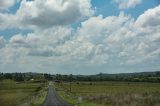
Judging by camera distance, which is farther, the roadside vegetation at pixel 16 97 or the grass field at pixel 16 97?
the roadside vegetation at pixel 16 97

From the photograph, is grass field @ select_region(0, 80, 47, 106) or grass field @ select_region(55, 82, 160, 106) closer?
grass field @ select_region(55, 82, 160, 106)

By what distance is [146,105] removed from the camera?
127ft

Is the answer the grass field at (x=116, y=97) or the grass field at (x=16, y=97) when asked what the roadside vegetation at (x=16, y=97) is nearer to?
the grass field at (x=16, y=97)

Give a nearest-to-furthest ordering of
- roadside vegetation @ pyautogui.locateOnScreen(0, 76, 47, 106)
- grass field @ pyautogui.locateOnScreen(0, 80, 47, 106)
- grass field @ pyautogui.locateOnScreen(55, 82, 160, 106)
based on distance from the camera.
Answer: grass field @ pyautogui.locateOnScreen(55, 82, 160, 106)
grass field @ pyautogui.locateOnScreen(0, 80, 47, 106)
roadside vegetation @ pyautogui.locateOnScreen(0, 76, 47, 106)

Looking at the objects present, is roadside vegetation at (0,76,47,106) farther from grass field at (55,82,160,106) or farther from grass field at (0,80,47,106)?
grass field at (55,82,160,106)

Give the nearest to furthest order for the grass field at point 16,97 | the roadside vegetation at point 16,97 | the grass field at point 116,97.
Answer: the grass field at point 116,97
the grass field at point 16,97
the roadside vegetation at point 16,97

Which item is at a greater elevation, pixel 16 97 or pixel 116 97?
pixel 16 97

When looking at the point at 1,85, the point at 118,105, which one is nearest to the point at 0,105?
the point at 118,105

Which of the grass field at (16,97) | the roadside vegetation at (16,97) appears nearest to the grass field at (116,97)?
the roadside vegetation at (16,97)

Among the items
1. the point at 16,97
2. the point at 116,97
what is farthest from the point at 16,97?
the point at 116,97

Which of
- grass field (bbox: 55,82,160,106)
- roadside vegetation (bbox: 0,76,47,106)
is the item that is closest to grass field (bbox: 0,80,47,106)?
roadside vegetation (bbox: 0,76,47,106)

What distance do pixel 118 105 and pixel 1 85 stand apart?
19645 mm

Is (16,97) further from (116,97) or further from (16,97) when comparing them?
(116,97)

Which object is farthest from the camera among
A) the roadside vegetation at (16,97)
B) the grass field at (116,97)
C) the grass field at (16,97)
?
the roadside vegetation at (16,97)
